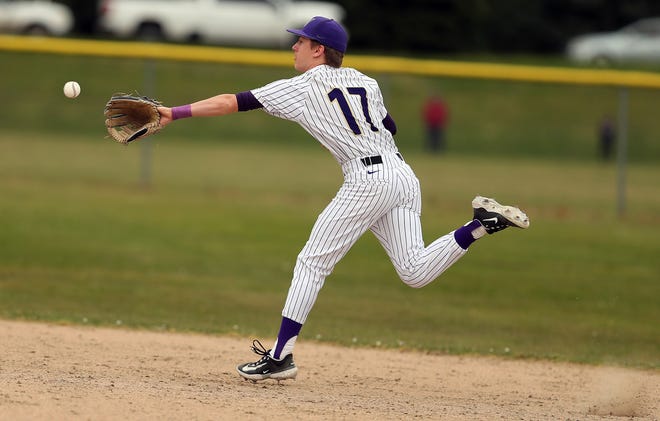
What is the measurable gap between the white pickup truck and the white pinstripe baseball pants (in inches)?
887

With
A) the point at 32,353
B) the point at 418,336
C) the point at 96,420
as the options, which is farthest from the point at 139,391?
the point at 418,336

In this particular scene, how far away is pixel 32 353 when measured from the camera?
6363 mm

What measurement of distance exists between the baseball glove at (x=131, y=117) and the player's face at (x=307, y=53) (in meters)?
0.81

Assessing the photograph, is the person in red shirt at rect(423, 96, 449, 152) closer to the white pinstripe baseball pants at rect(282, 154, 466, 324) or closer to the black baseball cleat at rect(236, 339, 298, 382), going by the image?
the white pinstripe baseball pants at rect(282, 154, 466, 324)

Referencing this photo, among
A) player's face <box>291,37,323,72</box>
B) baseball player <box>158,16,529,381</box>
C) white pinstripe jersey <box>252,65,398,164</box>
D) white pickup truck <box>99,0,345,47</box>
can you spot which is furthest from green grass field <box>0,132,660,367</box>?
white pickup truck <box>99,0,345,47</box>

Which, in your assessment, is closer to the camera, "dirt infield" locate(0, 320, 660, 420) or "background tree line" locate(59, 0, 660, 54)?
"dirt infield" locate(0, 320, 660, 420)

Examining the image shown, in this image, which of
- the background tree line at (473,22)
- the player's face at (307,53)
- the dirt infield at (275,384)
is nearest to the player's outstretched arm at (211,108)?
the player's face at (307,53)

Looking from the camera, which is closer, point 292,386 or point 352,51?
point 292,386

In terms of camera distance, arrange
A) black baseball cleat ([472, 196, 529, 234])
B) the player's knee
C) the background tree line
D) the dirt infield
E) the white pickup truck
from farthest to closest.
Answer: the background tree line → the white pickup truck → the player's knee → black baseball cleat ([472, 196, 529, 234]) → the dirt infield

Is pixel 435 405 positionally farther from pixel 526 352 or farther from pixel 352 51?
pixel 352 51

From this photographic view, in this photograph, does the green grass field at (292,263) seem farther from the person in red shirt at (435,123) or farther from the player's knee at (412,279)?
the person in red shirt at (435,123)

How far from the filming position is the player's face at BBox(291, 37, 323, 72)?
5684 millimetres

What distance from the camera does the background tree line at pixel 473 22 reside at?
34.7 m

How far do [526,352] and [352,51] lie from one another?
26836 millimetres
